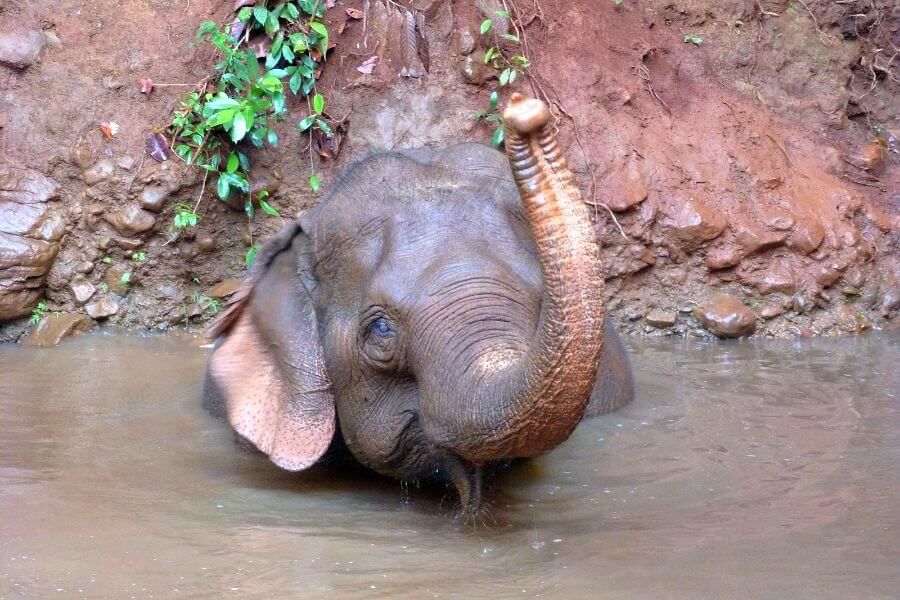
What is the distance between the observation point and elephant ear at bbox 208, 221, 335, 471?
15.0 ft

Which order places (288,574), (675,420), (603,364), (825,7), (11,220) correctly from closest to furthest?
1. (288,574)
2. (603,364)
3. (675,420)
4. (11,220)
5. (825,7)

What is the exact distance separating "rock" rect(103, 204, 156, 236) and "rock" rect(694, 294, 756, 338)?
139 inches

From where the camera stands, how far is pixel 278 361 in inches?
186

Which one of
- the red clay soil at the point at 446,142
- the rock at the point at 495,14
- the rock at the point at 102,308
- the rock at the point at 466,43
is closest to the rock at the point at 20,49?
the red clay soil at the point at 446,142

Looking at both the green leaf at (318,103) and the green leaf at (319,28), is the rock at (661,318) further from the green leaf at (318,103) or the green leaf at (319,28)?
Result: the green leaf at (319,28)

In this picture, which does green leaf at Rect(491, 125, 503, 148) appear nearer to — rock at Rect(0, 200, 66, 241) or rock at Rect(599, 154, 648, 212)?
rock at Rect(599, 154, 648, 212)

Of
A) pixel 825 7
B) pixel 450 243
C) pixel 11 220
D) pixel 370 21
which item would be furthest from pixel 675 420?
pixel 825 7

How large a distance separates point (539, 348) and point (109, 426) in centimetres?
297

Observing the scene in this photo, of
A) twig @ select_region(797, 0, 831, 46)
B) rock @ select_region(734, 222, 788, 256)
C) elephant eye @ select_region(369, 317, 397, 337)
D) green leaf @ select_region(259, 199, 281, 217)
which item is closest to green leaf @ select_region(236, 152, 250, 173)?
green leaf @ select_region(259, 199, 281, 217)

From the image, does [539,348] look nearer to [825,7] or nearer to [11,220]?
[11,220]

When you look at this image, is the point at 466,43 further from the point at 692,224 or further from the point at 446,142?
the point at 692,224

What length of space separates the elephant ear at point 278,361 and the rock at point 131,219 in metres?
2.72

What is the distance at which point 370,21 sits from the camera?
25.4 ft

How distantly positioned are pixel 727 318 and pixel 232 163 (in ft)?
10.7
